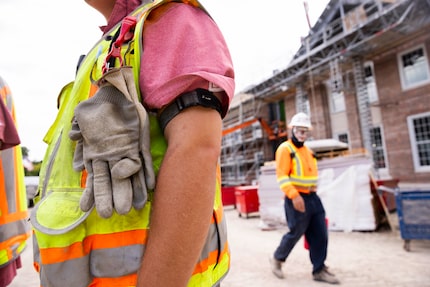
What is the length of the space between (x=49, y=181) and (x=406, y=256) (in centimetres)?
585

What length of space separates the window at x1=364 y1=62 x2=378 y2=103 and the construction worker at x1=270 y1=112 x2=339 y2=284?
1259 centimetres

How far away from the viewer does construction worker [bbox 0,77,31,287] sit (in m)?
1.85

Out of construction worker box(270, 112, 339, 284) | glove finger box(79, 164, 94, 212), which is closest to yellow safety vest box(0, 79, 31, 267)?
glove finger box(79, 164, 94, 212)

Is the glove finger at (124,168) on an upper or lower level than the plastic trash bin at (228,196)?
upper

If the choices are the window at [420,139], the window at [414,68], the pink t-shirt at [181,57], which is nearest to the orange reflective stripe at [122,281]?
the pink t-shirt at [181,57]

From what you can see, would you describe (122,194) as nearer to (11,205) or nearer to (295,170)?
(11,205)

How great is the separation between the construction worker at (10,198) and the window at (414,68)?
1540 cm

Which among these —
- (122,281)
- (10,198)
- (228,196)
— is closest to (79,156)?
(122,281)

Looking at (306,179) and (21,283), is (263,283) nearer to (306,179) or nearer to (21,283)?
(306,179)

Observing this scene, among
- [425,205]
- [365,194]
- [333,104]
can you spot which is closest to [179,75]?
[425,205]

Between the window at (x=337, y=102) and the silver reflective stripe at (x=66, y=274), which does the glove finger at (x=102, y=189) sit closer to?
the silver reflective stripe at (x=66, y=274)

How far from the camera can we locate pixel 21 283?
4.50m

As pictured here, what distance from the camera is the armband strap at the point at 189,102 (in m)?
0.76

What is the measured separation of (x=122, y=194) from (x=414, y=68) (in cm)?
1615
